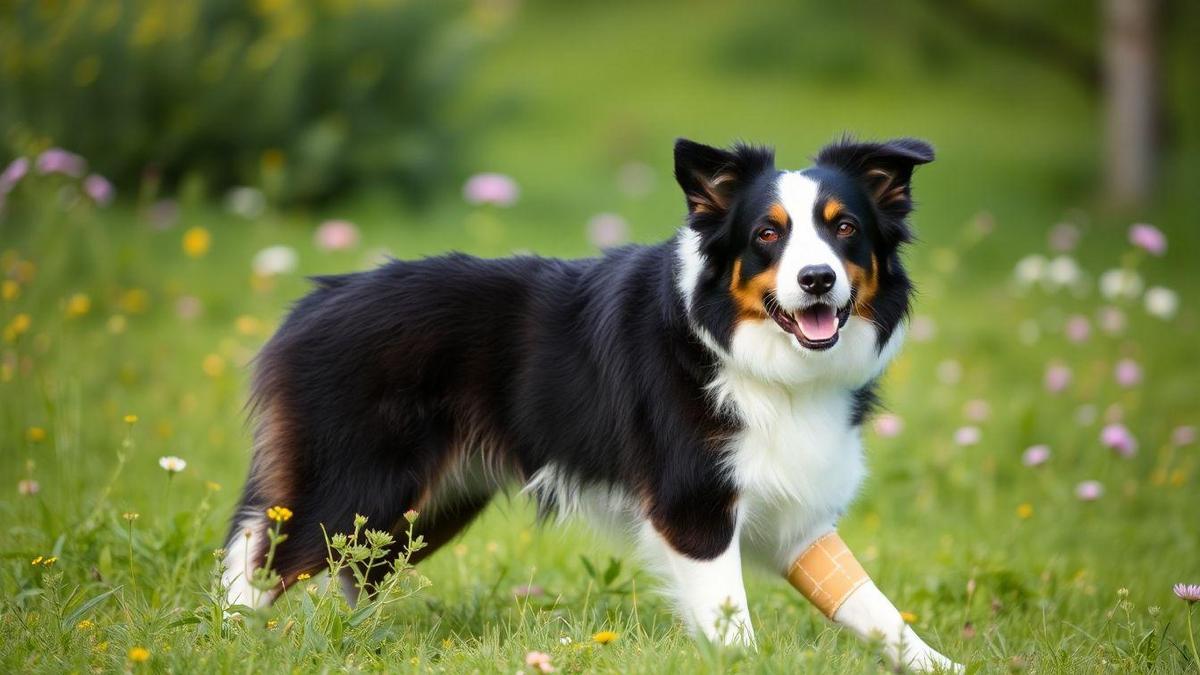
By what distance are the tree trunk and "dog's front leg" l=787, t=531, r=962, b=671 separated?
27.3 feet

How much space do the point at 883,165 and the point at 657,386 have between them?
93cm

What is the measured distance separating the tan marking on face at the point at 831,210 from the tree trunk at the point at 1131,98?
8.22m

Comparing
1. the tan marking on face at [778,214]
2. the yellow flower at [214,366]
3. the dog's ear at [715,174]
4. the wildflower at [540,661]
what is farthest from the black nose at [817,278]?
the yellow flower at [214,366]

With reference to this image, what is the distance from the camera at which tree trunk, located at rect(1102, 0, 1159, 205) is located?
420 inches

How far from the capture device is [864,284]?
369cm

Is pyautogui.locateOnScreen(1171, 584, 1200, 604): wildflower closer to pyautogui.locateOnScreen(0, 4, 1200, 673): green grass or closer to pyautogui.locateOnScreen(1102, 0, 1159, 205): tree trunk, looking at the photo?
pyautogui.locateOnScreen(0, 4, 1200, 673): green grass

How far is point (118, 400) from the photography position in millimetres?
6488

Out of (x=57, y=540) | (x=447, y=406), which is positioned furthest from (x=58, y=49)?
(x=447, y=406)

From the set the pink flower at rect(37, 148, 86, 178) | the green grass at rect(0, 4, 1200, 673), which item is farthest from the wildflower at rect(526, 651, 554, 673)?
the pink flower at rect(37, 148, 86, 178)

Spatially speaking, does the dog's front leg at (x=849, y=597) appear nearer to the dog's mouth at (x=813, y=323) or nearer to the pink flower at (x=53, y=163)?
the dog's mouth at (x=813, y=323)

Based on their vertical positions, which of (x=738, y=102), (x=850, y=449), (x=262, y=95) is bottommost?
(x=738, y=102)

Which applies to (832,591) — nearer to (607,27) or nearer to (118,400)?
(118,400)

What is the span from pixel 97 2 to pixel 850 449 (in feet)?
27.5

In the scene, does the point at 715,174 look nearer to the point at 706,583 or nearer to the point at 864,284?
the point at 864,284
